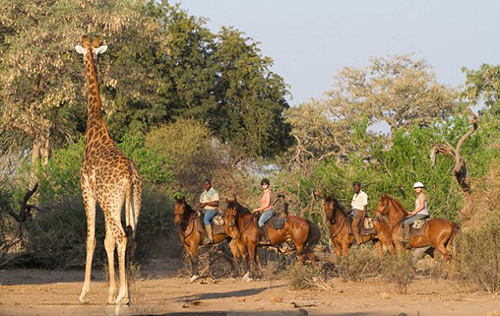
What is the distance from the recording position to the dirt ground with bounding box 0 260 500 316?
12.5m

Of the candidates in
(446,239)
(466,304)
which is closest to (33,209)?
(446,239)

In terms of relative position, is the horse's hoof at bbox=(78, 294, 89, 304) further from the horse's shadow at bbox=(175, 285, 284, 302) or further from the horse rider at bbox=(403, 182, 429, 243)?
the horse rider at bbox=(403, 182, 429, 243)

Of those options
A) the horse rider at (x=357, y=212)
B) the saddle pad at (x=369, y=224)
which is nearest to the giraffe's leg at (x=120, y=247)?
the horse rider at (x=357, y=212)

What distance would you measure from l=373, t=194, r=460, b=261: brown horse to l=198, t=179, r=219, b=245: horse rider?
3.79 meters

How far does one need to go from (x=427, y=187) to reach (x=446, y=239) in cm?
544

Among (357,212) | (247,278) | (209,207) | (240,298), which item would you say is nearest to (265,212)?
(209,207)

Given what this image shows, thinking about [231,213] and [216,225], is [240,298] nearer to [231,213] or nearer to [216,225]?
[231,213]

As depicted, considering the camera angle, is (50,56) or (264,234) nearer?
(264,234)

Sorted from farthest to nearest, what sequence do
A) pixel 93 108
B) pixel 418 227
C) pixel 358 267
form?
1. pixel 418 227
2. pixel 358 267
3. pixel 93 108

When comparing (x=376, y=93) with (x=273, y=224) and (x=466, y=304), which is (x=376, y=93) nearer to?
(x=273, y=224)

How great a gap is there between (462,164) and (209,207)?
6933mm

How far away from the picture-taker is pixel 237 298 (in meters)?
15.5

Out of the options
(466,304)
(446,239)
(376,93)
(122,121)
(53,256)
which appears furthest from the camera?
(376,93)

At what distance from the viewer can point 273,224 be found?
2006 centimetres
